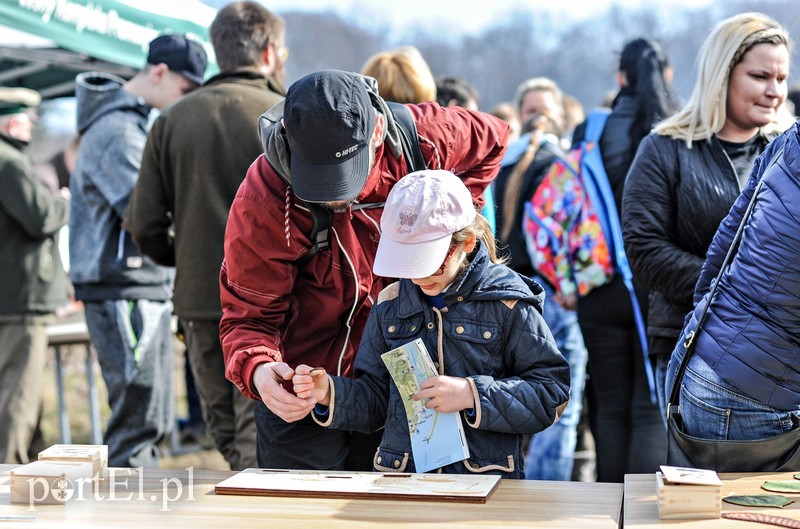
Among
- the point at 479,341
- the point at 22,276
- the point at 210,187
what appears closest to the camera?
the point at 479,341

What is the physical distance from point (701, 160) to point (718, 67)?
0.91ft

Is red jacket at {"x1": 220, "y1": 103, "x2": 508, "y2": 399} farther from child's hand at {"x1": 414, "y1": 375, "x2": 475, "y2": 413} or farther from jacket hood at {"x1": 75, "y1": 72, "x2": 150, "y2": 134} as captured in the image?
jacket hood at {"x1": 75, "y1": 72, "x2": 150, "y2": 134}

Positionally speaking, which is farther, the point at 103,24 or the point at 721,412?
the point at 103,24

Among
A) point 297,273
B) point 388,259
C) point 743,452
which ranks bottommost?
point 743,452

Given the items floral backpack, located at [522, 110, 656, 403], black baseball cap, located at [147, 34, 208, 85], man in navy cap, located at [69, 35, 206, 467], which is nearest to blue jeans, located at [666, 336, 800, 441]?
floral backpack, located at [522, 110, 656, 403]

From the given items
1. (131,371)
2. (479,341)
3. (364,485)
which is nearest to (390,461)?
(364,485)

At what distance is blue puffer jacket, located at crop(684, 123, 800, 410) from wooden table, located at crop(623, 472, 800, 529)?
19 cm

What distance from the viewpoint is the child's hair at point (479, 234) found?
244 centimetres

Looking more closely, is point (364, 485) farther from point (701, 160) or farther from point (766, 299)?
point (701, 160)

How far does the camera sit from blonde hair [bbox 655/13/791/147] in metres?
3.04

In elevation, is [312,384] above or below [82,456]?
above

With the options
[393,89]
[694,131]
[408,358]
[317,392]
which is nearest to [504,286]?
[408,358]

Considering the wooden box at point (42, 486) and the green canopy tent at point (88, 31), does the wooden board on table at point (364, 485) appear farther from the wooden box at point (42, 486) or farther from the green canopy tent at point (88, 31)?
the green canopy tent at point (88, 31)

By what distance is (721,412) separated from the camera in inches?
91.7
